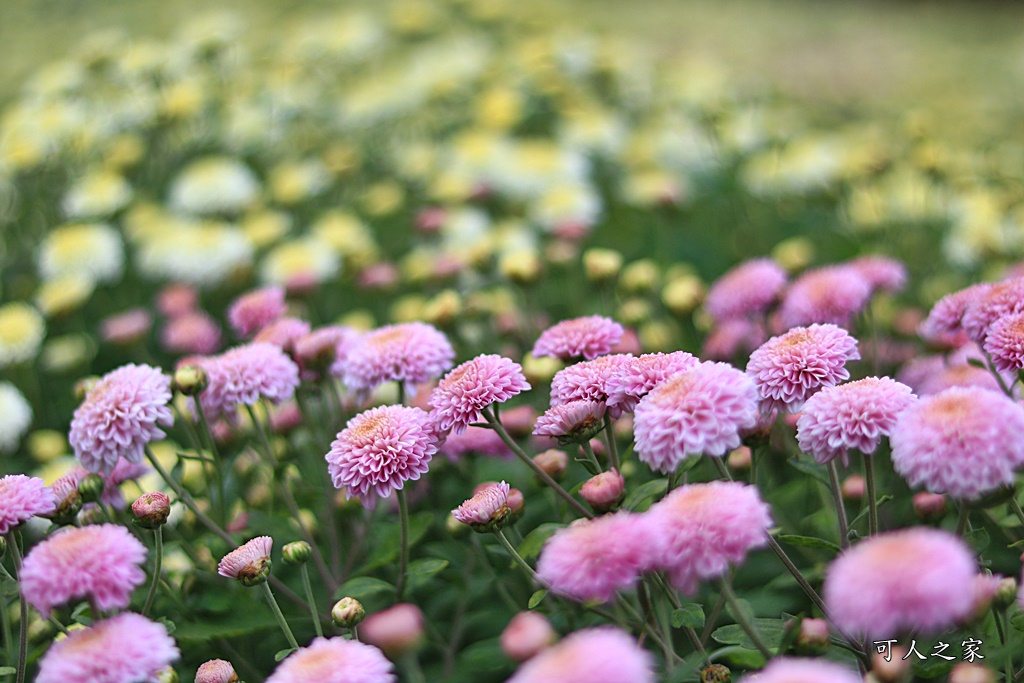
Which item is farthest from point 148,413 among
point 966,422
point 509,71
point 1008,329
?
point 509,71

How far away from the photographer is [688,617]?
4.41 ft

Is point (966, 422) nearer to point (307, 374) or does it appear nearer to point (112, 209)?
point (307, 374)

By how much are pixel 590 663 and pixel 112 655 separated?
0.63 m

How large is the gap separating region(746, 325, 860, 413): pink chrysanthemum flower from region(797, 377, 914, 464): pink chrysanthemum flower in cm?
7

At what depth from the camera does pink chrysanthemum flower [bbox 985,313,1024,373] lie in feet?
4.58

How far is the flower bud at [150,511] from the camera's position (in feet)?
4.78

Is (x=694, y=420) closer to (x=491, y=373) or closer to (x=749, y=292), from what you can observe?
(x=491, y=373)

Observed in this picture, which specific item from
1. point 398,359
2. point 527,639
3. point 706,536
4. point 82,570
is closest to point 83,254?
point 398,359

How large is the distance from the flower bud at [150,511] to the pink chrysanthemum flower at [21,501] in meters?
0.13

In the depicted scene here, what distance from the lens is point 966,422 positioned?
1.11 meters

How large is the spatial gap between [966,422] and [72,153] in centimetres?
351

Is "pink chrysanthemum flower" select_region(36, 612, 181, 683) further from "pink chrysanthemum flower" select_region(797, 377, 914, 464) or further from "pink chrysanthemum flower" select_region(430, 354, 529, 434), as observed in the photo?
"pink chrysanthemum flower" select_region(797, 377, 914, 464)

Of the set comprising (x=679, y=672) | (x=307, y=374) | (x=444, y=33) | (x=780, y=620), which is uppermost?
(x=444, y=33)

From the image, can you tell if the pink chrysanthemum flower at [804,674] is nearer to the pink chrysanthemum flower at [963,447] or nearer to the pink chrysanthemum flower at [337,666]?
the pink chrysanthemum flower at [963,447]
